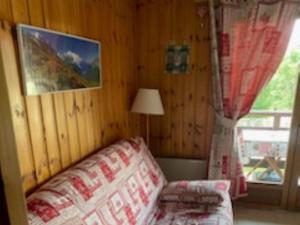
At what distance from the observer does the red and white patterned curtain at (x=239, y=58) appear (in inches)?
88.4

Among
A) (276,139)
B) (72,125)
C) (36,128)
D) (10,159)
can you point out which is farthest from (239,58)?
(10,159)

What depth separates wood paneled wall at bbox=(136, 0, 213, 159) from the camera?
2500mm

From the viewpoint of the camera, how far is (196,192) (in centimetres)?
192

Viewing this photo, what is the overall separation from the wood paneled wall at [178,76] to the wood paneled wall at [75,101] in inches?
6.3

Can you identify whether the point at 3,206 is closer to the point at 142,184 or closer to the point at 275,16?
the point at 142,184

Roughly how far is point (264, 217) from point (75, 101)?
2.11 meters

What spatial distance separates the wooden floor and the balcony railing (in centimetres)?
32

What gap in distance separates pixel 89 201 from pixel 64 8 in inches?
44.6

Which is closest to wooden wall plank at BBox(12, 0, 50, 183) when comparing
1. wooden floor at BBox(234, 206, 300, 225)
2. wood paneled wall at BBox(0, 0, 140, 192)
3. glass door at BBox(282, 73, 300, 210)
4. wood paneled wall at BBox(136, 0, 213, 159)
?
wood paneled wall at BBox(0, 0, 140, 192)

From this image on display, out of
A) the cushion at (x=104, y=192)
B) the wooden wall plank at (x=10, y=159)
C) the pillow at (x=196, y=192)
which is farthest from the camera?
the pillow at (x=196, y=192)

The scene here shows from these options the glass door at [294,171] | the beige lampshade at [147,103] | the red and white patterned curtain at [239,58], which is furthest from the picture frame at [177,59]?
the glass door at [294,171]

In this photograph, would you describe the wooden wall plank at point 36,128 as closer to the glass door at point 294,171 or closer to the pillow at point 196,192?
the pillow at point 196,192

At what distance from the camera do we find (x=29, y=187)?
126cm

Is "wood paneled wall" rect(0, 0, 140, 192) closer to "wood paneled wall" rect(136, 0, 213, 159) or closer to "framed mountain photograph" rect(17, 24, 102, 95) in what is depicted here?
"framed mountain photograph" rect(17, 24, 102, 95)
